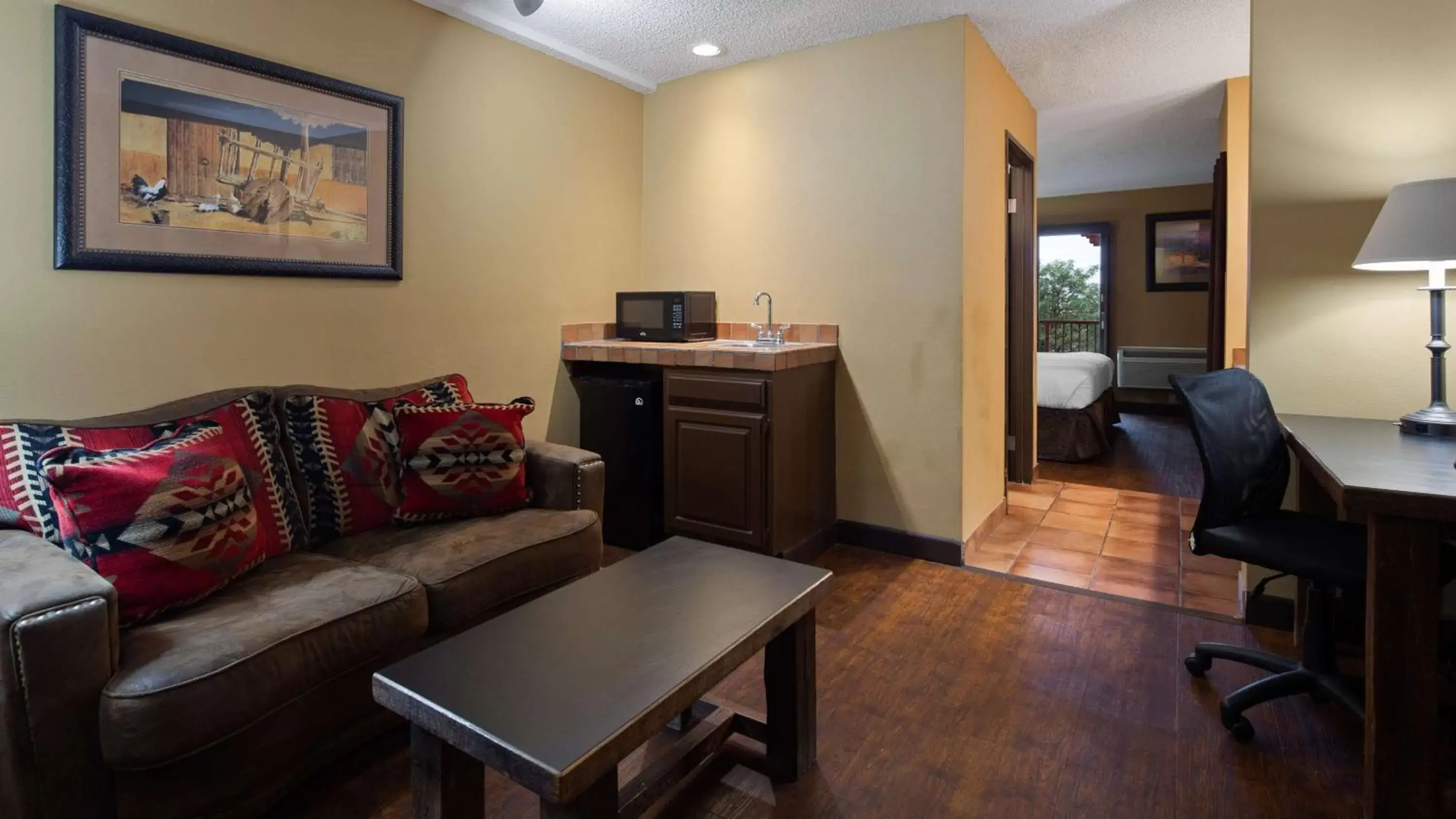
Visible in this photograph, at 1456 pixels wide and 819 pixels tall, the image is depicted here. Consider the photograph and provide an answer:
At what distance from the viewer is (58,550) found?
5.20 feet

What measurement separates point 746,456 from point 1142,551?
192 centimetres

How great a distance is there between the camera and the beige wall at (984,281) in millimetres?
3301

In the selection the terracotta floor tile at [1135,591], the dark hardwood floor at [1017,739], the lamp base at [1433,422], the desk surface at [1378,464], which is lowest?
the dark hardwood floor at [1017,739]

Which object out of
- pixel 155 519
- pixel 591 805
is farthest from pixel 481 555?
pixel 591 805

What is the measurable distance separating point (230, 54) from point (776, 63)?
2.28 meters

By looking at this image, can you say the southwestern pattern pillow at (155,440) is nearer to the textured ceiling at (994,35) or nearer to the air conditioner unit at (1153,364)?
the textured ceiling at (994,35)

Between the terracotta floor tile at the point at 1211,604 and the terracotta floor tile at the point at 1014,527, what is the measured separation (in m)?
0.89

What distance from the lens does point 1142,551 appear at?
3475 millimetres

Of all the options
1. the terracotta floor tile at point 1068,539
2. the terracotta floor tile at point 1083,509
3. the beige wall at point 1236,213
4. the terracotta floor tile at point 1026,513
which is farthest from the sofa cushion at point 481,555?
the beige wall at point 1236,213

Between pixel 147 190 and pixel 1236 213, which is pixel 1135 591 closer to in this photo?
pixel 1236 213

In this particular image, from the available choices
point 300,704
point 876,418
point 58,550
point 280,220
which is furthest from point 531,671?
point 876,418

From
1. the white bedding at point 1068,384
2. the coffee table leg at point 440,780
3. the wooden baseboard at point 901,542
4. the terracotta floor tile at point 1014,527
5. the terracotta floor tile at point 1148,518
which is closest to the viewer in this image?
the coffee table leg at point 440,780

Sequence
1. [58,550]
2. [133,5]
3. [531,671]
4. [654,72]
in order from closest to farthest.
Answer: [531,671], [58,550], [133,5], [654,72]

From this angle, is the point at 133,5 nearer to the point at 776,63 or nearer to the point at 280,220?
the point at 280,220
